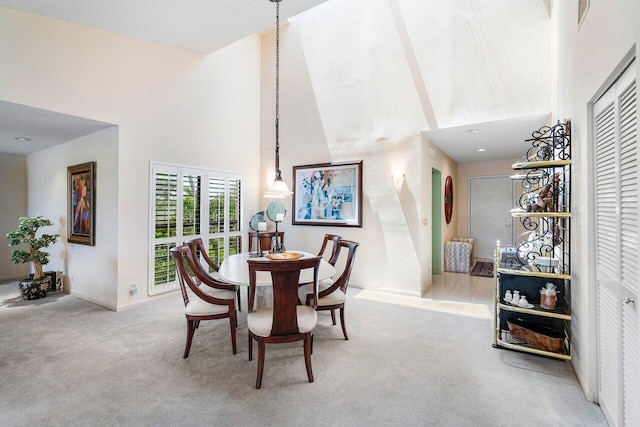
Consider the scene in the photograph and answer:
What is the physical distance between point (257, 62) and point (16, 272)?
6.19 metres

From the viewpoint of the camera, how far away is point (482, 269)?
621 cm

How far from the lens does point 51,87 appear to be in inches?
128

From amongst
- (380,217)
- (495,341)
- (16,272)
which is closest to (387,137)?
(380,217)

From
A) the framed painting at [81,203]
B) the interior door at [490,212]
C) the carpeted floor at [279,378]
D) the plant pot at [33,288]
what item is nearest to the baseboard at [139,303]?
the carpeted floor at [279,378]

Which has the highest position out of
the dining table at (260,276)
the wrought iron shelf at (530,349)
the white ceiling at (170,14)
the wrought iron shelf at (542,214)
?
the white ceiling at (170,14)

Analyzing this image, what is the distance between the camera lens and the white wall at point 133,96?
3148 mm

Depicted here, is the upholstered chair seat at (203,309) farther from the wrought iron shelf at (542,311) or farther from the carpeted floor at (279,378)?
the wrought iron shelf at (542,311)

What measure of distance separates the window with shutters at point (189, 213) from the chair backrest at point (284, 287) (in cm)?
279

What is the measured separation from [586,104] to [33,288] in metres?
6.68

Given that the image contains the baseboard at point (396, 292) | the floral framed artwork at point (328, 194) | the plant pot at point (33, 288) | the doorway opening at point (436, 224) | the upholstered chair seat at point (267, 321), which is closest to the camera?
the upholstered chair seat at point (267, 321)

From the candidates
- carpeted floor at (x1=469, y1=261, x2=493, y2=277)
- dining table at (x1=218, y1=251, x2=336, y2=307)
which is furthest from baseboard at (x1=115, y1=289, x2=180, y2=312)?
carpeted floor at (x1=469, y1=261, x2=493, y2=277)

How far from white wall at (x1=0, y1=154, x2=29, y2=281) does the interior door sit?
9.52 metres

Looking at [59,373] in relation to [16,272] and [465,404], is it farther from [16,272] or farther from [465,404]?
[16,272]

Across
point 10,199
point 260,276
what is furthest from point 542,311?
point 10,199
